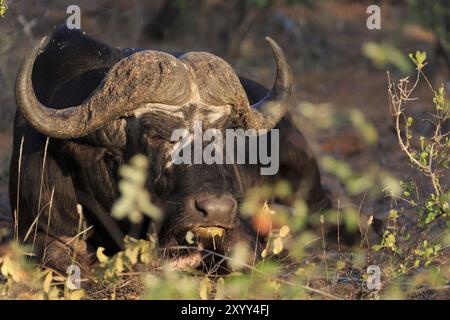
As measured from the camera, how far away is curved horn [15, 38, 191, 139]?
17.6 feet

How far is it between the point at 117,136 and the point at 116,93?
1.05 feet

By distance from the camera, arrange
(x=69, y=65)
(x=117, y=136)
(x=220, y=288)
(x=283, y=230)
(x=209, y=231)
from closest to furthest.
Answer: (x=220, y=288) → (x=283, y=230) → (x=209, y=231) → (x=117, y=136) → (x=69, y=65)

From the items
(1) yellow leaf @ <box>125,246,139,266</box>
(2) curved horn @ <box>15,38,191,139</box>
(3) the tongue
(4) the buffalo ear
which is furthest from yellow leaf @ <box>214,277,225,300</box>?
(4) the buffalo ear

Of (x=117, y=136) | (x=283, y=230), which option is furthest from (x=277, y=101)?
(x=283, y=230)

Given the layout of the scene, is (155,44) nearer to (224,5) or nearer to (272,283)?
(224,5)

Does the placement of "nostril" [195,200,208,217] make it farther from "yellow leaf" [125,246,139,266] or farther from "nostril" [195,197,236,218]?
"yellow leaf" [125,246,139,266]

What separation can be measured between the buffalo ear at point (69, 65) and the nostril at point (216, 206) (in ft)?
4.57

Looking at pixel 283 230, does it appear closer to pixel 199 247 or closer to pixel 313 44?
pixel 199 247

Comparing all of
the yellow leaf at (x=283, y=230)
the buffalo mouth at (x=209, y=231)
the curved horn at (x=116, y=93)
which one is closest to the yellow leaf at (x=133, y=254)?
the yellow leaf at (x=283, y=230)

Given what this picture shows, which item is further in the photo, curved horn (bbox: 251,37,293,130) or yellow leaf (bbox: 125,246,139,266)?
curved horn (bbox: 251,37,293,130)

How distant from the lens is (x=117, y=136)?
221 inches

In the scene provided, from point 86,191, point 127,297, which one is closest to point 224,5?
point 86,191

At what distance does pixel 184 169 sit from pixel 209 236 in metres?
0.38
